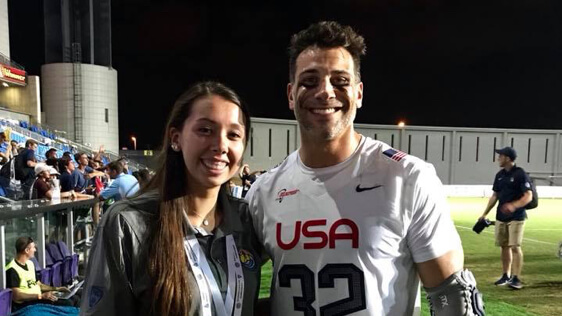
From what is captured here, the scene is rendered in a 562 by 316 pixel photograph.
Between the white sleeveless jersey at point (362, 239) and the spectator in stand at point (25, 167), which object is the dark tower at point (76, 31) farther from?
the white sleeveless jersey at point (362, 239)

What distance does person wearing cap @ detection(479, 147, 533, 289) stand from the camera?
640 centimetres

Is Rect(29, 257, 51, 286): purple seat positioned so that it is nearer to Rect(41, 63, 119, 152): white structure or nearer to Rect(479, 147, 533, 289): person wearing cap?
Rect(479, 147, 533, 289): person wearing cap

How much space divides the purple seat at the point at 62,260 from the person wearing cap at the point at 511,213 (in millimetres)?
6296

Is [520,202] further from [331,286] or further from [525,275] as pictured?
[331,286]

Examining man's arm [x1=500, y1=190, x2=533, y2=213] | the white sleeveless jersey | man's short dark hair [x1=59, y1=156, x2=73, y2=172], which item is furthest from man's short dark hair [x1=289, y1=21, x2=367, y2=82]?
man's short dark hair [x1=59, y1=156, x2=73, y2=172]

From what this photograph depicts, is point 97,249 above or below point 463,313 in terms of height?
above

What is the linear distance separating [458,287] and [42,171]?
7.26 m

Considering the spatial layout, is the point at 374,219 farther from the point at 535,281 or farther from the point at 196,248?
the point at 535,281

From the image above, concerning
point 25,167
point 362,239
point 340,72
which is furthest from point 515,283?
point 25,167

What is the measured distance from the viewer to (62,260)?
18.8 feet

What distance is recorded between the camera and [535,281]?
692 cm

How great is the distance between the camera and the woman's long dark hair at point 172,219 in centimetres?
149

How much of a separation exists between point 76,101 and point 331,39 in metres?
40.0

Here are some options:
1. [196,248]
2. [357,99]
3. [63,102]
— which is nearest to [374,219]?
[357,99]
